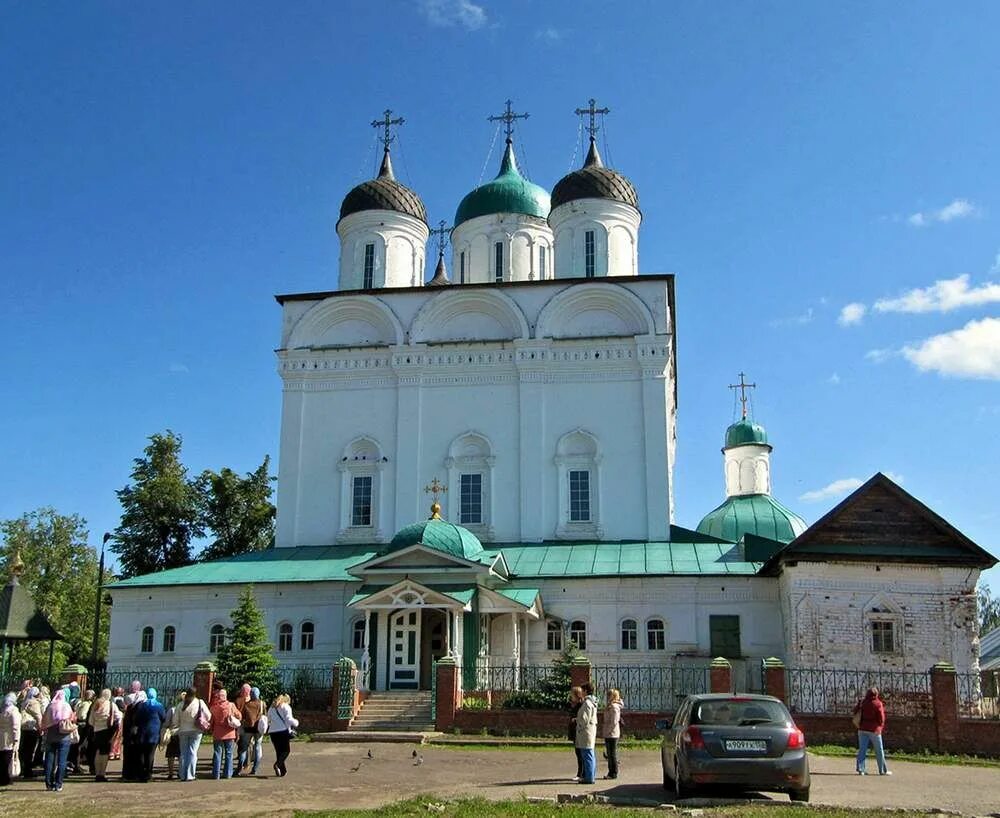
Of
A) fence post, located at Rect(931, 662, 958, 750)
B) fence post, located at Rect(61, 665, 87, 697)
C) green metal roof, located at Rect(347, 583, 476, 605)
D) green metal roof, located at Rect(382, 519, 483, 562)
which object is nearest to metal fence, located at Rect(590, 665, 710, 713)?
green metal roof, located at Rect(347, 583, 476, 605)

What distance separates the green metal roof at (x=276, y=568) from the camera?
27.5 m

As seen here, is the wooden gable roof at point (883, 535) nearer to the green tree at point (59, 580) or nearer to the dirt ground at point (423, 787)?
the dirt ground at point (423, 787)

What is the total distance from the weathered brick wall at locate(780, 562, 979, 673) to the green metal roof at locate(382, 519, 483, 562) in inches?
285

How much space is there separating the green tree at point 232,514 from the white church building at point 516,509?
922 centimetres

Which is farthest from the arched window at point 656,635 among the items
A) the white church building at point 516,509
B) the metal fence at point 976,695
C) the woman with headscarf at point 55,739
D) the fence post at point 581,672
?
the woman with headscarf at point 55,739

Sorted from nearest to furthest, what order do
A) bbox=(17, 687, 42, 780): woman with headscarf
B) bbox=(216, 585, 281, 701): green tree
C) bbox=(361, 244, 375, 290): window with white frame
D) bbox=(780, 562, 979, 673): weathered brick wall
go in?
bbox=(17, 687, 42, 780): woman with headscarf
bbox=(216, 585, 281, 701): green tree
bbox=(780, 562, 979, 673): weathered brick wall
bbox=(361, 244, 375, 290): window with white frame

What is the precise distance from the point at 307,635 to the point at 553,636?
6157 millimetres

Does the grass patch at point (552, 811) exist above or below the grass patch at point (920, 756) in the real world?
above

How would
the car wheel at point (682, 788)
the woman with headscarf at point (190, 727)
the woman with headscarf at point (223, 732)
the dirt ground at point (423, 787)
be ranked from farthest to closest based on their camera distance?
the woman with headscarf at point (223, 732) < the woman with headscarf at point (190, 727) < the dirt ground at point (423, 787) < the car wheel at point (682, 788)

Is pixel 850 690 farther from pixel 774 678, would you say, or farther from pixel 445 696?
pixel 445 696

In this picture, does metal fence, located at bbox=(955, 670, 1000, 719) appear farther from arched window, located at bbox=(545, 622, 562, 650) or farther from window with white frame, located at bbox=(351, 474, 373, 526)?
window with white frame, located at bbox=(351, 474, 373, 526)

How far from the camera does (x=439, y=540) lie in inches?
987

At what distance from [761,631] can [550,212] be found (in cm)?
1476

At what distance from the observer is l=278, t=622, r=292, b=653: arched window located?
27422 mm
